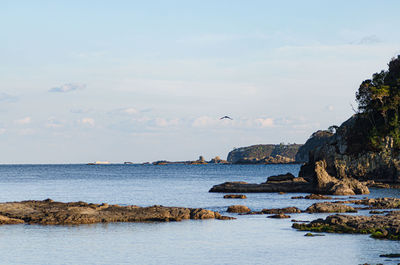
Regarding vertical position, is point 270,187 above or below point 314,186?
below

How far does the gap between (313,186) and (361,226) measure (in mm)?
45718

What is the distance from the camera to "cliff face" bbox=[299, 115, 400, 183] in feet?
361

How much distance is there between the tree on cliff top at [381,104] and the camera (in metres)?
108

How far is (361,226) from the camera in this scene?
1645 inches

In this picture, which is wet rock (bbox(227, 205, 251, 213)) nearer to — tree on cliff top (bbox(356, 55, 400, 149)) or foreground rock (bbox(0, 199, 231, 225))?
Answer: foreground rock (bbox(0, 199, 231, 225))

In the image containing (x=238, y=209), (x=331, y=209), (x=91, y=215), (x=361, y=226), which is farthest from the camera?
(x=238, y=209)

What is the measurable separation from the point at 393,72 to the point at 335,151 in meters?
19.4

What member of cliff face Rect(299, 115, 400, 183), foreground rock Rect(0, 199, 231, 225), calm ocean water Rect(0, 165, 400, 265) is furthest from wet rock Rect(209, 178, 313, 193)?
calm ocean water Rect(0, 165, 400, 265)

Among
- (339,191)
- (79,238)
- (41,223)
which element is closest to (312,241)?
(79,238)

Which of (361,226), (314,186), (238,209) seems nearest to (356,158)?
(314,186)

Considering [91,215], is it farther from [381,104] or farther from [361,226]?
[381,104]

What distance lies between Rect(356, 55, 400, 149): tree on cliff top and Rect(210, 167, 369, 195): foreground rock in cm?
2075

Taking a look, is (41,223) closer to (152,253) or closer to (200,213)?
(200,213)

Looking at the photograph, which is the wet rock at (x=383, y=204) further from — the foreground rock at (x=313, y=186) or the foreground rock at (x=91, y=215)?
the foreground rock at (x=91, y=215)
